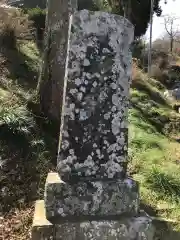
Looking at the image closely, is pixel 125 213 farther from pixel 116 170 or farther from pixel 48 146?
pixel 48 146

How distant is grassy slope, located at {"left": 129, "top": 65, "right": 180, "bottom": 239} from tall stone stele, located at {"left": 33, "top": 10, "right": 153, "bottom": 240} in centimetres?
265

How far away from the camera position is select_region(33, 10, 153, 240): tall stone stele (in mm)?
3434

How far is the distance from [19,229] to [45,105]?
15.0ft

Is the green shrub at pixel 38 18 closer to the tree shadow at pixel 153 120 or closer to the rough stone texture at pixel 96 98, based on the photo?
the tree shadow at pixel 153 120

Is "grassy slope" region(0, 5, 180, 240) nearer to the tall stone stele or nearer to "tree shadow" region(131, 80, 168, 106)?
the tall stone stele

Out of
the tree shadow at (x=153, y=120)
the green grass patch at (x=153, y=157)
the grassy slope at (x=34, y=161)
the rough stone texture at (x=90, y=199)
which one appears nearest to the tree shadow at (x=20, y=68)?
the grassy slope at (x=34, y=161)

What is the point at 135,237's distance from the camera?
137 inches

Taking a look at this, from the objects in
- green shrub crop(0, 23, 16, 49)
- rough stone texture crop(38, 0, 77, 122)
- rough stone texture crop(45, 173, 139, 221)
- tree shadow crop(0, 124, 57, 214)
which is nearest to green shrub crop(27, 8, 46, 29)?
green shrub crop(0, 23, 16, 49)

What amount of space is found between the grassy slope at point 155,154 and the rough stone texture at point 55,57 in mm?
2242

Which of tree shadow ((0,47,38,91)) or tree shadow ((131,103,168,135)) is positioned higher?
tree shadow ((0,47,38,91))

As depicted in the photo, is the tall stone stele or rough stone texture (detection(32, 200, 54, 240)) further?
the tall stone stele

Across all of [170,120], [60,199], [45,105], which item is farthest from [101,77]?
[170,120]

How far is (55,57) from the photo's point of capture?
1023 cm

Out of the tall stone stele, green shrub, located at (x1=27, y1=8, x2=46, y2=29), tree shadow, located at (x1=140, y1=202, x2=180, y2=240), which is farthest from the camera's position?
green shrub, located at (x1=27, y1=8, x2=46, y2=29)
